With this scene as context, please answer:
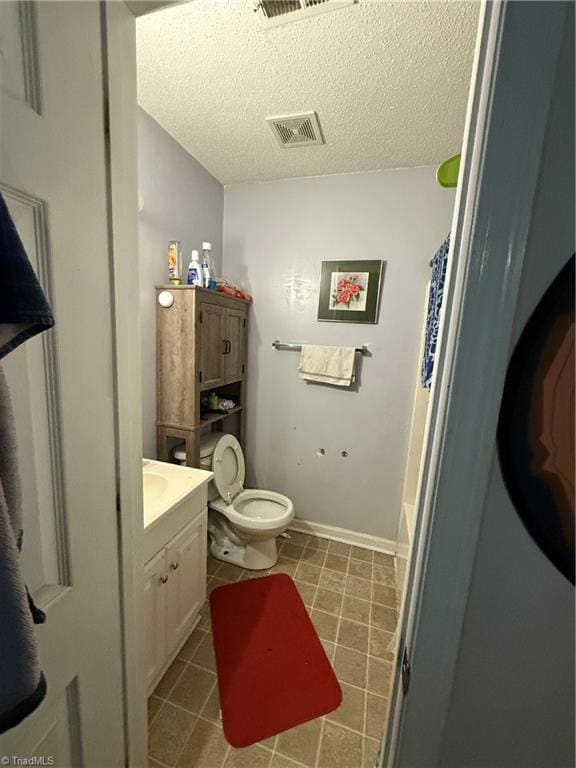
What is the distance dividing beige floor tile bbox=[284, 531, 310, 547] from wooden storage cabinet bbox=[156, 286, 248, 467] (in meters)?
1.05

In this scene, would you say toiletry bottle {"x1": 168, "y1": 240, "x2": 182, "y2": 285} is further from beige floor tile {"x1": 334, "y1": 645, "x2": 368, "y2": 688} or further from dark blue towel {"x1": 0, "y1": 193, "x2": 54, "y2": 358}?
beige floor tile {"x1": 334, "y1": 645, "x2": 368, "y2": 688}

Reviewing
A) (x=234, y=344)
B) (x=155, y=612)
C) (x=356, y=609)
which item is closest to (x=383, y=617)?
(x=356, y=609)

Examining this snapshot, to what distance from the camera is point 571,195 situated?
0.38 meters

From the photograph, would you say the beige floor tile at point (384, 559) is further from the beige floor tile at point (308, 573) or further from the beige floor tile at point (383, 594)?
the beige floor tile at point (308, 573)

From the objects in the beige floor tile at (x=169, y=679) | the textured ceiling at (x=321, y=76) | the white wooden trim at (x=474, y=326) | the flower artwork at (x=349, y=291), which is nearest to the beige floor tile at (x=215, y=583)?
the beige floor tile at (x=169, y=679)

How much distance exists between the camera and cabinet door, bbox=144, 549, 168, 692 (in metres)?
1.11

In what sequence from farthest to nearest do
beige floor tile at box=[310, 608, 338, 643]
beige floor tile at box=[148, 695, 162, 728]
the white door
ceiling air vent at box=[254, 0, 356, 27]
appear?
beige floor tile at box=[310, 608, 338, 643] → beige floor tile at box=[148, 695, 162, 728] → ceiling air vent at box=[254, 0, 356, 27] → the white door

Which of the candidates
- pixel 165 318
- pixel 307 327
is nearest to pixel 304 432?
pixel 307 327

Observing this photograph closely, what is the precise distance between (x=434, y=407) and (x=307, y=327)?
5.53ft

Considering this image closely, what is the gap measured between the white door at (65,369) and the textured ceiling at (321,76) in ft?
2.21

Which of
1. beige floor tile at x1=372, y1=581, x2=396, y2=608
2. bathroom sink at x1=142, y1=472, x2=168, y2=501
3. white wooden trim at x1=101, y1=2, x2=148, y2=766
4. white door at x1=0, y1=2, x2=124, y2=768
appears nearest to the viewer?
white door at x1=0, y1=2, x2=124, y2=768

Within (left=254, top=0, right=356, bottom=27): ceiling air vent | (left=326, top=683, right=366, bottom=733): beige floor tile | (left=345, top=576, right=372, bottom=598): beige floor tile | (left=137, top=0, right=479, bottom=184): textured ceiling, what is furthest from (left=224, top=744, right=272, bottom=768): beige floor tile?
(left=254, top=0, right=356, bottom=27): ceiling air vent

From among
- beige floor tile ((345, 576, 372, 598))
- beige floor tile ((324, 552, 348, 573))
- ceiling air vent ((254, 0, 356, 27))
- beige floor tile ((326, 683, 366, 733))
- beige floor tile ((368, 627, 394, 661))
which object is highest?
ceiling air vent ((254, 0, 356, 27))

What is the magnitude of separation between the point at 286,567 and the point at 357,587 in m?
0.45
